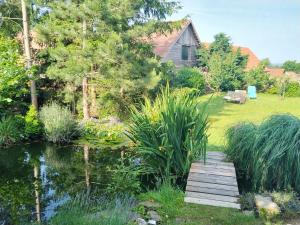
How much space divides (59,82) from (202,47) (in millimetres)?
15480

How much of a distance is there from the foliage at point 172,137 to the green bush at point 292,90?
17.4m

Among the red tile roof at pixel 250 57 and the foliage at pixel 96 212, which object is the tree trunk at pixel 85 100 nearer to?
the foliage at pixel 96 212

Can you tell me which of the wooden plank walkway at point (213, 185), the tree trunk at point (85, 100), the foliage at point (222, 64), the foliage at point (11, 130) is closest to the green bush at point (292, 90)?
the foliage at point (222, 64)

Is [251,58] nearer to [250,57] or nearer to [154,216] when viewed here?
[250,57]

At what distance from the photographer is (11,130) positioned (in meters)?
8.10

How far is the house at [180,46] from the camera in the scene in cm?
1969

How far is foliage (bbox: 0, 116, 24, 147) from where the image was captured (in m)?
Result: 7.99

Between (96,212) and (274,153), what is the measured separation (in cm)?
280

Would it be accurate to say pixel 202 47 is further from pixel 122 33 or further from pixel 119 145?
pixel 119 145

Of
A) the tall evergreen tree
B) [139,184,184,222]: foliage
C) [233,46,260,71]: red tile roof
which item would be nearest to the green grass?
[139,184,184,222]: foliage

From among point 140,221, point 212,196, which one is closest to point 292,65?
point 212,196

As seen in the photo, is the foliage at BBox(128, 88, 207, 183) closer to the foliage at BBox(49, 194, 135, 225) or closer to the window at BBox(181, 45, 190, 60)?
the foliage at BBox(49, 194, 135, 225)

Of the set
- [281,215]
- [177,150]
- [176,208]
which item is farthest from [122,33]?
[281,215]

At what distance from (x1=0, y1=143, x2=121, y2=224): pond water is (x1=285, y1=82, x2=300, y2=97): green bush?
661 inches
